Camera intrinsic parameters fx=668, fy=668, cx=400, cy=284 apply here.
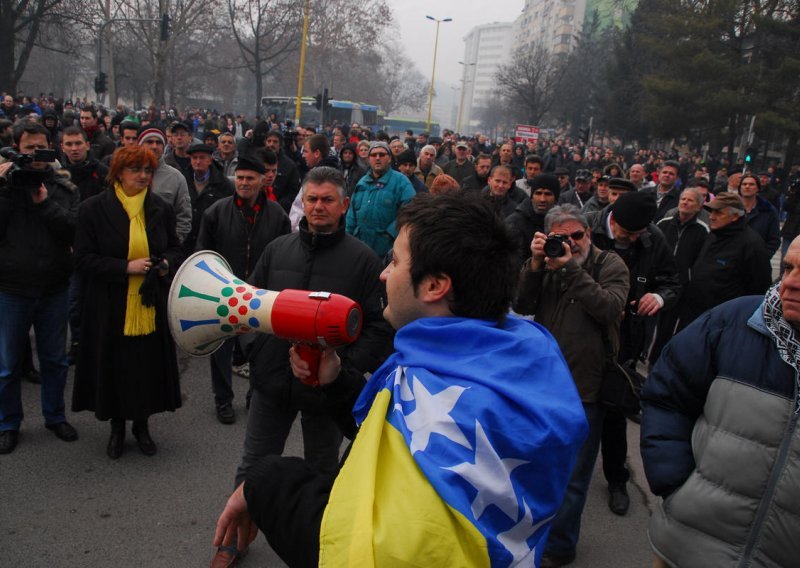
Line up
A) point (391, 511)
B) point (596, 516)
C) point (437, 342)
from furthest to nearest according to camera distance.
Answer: point (596, 516)
point (437, 342)
point (391, 511)

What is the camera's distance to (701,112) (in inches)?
1133

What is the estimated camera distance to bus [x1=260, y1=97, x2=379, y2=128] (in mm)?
35188

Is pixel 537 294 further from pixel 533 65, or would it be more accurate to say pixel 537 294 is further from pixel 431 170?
pixel 533 65

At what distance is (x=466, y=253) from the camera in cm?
154

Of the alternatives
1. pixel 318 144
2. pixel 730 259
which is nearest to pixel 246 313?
pixel 730 259

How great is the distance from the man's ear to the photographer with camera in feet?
10.9

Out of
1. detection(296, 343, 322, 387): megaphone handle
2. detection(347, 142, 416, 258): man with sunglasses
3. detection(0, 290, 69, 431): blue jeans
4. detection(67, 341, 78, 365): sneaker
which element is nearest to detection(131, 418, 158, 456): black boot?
detection(0, 290, 69, 431): blue jeans

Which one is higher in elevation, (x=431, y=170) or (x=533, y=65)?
(x=533, y=65)

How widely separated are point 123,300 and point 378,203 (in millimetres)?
2954

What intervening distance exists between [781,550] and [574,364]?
54.6 inches

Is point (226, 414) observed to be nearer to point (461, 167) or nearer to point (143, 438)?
point (143, 438)

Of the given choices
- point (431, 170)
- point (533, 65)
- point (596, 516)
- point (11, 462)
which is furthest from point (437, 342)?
point (533, 65)

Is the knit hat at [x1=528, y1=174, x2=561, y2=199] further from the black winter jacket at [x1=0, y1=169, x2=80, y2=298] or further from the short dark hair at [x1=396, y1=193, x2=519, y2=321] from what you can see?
the short dark hair at [x1=396, y1=193, x2=519, y2=321]

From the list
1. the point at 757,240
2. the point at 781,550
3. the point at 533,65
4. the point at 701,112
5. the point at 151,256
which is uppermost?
the point at 533,65
